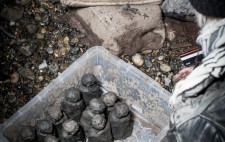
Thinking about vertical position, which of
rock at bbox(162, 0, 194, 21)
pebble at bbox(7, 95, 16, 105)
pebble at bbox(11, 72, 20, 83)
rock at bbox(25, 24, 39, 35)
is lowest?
pebble at bbox(7, 95, 16, 105)

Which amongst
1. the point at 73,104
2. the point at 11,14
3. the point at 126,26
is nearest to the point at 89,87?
the point at 73,104

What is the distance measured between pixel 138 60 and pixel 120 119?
68 cm

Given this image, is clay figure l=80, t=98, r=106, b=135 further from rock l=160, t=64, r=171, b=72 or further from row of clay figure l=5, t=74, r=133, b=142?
rock l=160, t=64, r=171, b=72

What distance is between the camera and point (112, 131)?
87.6 inches

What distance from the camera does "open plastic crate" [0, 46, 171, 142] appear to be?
2.20 meters

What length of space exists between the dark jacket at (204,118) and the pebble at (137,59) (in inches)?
60.1

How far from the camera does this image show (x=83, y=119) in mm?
2199

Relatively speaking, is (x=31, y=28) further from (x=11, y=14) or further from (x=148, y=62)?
(x=148, y=62)

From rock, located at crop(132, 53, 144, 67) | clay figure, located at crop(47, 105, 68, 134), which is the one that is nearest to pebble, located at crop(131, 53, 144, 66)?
rock, located at crop(132, 53, 144, 67)

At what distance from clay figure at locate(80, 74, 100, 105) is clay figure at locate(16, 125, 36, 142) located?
36 cm

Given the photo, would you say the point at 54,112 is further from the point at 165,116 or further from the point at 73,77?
the point at 165,116

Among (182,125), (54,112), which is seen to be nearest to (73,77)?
(54,112)

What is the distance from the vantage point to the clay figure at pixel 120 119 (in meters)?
2.09

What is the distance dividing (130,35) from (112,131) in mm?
757
